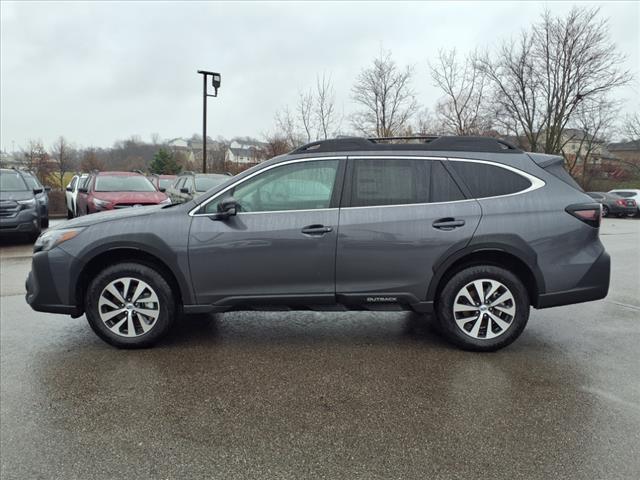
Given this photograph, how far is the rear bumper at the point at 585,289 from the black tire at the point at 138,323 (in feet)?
10.7

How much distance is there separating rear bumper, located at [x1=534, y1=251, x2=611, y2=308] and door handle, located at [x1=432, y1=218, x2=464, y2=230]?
0.97 m

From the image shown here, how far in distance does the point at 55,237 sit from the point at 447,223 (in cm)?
346

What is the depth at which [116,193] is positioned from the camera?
10953 mm

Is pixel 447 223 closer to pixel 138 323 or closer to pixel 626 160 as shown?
pixel 138 323

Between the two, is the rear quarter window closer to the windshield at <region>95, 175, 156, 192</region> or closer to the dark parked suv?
the dark parked suv

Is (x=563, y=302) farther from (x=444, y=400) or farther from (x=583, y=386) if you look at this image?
(x=444, y=400)

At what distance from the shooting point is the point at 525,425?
9.35 feet

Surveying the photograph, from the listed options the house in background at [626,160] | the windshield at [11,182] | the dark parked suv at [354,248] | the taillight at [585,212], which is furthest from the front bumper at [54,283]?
the house in background at [626,160]

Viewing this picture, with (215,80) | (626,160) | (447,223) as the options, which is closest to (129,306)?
(447,223)

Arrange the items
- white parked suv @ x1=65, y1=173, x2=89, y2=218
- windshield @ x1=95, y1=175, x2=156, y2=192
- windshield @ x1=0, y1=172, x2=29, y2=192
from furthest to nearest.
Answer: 1. white parked suv @ x1=65, y1=173, x2=89, y2=218
2. windshield @ x1=95, y1=175, x2=156, y2=192
3. windshield @ x1=0, y1=172, x2=29, y2=192

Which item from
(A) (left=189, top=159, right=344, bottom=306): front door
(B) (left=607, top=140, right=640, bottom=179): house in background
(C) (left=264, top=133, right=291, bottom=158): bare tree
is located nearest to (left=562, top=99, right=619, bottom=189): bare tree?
(B) (left=607, top=140, right=640, bottom=179): house in background

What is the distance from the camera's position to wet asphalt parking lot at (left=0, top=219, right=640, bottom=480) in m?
2.46

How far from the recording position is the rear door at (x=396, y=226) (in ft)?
12.6

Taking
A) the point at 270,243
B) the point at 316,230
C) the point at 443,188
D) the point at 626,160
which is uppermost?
the point at 626,160
